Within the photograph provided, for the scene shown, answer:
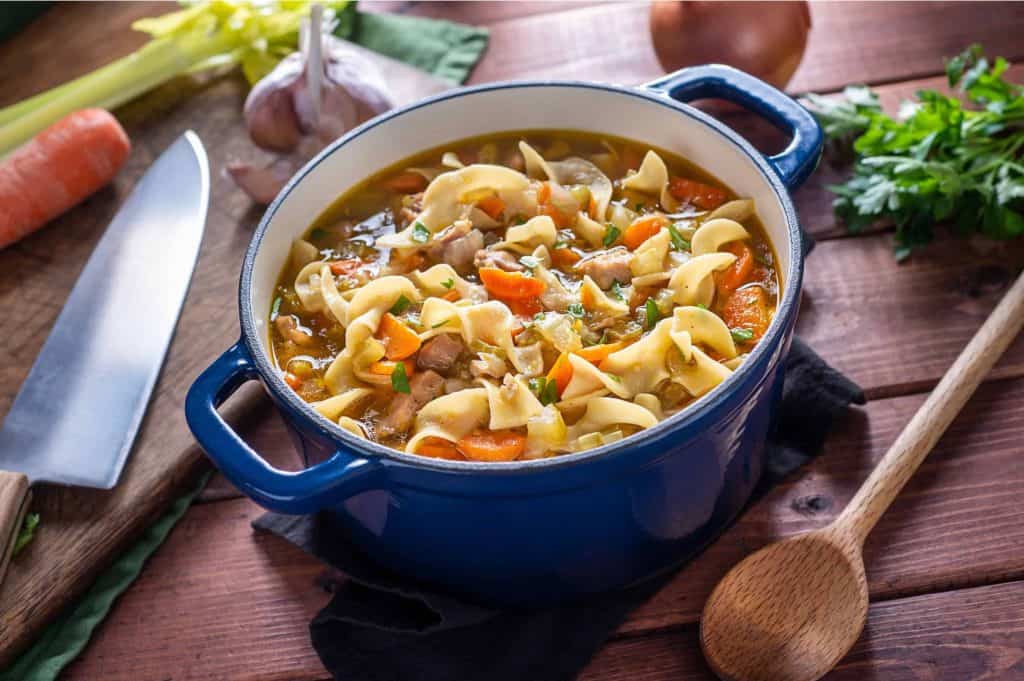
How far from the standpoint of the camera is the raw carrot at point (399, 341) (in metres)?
3.04

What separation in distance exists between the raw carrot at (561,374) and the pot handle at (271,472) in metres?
0.59

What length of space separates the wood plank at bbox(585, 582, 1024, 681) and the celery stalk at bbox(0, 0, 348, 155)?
3.03 meters

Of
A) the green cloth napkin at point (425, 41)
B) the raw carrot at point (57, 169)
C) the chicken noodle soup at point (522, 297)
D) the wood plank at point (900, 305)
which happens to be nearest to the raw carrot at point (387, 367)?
the chicken noodle soup at point (522, 297)

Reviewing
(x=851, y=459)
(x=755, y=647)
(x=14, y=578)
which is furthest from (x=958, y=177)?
(x=14, y=578)

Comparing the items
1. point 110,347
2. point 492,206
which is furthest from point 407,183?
point 110,347

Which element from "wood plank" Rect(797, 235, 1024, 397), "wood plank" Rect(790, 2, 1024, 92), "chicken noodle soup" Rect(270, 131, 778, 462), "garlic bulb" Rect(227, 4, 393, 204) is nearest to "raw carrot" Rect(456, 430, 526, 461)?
"chicken noodle soup" Rect(270, 131, 778, 462)

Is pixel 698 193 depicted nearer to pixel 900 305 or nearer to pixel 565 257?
pixel 565 257

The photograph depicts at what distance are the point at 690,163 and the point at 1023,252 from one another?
119 centimetres

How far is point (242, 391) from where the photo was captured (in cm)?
351

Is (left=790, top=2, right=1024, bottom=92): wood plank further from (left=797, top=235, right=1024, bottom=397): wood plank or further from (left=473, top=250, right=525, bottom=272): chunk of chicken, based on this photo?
(left=473, top=250, right=525, bottom=272): chunk of chicken

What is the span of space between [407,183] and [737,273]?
3.57ft

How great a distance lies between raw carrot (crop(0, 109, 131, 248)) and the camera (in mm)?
4070

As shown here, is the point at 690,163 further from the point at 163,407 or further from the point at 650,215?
the point at 163,407

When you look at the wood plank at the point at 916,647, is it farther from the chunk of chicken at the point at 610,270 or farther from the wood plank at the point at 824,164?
the wood plank at the point at 824,164
